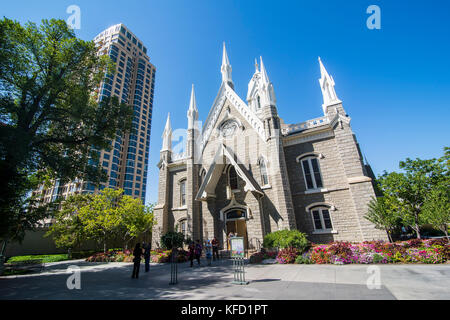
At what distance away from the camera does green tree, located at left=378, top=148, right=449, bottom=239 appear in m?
11.6

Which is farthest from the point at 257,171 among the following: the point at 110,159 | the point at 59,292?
the point at 110,159

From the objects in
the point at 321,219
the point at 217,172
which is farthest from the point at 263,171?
the point at 321,219

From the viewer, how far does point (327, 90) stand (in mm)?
16828

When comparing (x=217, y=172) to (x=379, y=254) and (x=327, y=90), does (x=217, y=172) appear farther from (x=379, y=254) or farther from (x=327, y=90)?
(x=379, y=254)

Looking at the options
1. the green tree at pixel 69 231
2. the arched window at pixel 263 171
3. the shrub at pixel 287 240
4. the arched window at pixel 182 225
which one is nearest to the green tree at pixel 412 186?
the shrub at pixel 287 240

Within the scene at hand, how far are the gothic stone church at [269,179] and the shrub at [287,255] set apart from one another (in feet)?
7.92

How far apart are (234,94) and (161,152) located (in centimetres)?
1066

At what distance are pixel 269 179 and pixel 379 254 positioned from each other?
328 inches

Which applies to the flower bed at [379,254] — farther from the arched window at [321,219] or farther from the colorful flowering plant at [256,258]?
the arched window at [321,219]

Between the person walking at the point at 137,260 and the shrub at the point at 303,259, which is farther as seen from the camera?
the shrub at the point at 303,259

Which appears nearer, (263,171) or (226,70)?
(263,171)

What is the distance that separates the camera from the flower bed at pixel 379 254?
878cm

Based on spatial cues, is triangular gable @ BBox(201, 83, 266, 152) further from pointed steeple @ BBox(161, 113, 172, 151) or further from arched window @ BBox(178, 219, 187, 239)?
arched window @ BBox(178, 219, 187, 239)
